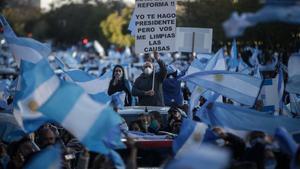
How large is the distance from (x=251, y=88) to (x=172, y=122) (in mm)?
1185

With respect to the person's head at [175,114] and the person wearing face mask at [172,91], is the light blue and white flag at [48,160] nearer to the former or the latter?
the person's head at [175,114]

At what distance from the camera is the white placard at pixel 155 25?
1633 centimetres

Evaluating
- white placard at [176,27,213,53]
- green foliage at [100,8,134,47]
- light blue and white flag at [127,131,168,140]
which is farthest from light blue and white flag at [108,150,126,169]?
green foliage at [100,8,134,47]

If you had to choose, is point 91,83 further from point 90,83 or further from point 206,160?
point 206,160

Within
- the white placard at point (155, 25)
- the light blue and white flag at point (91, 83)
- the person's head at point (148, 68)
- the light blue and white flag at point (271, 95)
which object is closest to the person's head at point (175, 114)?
the light blue and white flag at point (91, 83)

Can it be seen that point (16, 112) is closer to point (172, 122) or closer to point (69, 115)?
point (69, 115)

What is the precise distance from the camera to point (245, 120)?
10.6 meters

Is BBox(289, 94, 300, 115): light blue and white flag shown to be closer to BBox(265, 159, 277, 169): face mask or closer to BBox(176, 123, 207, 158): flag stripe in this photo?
BBox(176, 123, 207, 158): flag stripe

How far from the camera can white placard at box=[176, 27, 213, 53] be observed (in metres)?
19.1

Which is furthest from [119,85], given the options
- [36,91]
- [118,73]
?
[36,91]

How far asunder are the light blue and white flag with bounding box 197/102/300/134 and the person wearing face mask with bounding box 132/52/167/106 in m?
4.85

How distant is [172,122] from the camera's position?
44.1ft

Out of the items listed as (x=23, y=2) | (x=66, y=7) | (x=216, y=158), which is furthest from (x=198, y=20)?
(x=66, y=7)

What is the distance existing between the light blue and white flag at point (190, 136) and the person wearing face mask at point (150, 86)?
5787mm
